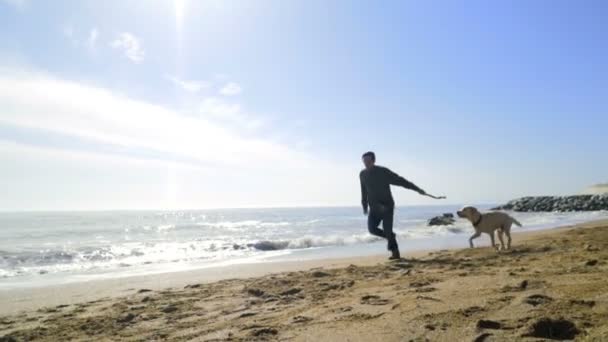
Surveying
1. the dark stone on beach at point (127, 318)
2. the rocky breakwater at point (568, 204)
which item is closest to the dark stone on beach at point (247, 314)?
the dark stone on beach at point (127, 318)

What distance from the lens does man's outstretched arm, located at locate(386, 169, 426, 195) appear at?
7355 millimetres

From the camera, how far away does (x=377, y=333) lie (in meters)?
2.67

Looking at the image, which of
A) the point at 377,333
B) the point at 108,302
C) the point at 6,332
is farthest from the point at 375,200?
the point at 6,332

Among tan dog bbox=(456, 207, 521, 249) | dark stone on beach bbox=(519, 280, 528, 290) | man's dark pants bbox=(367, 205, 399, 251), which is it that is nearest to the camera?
dark stone on beach bbox=(519, 280, 528, 290)

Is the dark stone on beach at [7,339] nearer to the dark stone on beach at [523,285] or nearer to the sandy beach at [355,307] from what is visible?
the sandy beach at [355,307]

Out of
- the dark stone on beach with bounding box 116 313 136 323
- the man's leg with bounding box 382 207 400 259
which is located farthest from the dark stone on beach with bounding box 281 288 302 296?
the man's leg with bounding box 382 207 400 259

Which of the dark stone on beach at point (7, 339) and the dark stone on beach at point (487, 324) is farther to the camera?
the dark stone on beach at point (7, 339)

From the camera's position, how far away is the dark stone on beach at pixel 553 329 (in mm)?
2344

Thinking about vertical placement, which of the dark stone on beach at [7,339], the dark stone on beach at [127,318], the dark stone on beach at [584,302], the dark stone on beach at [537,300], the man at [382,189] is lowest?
the dark stone on beach at [7,339]

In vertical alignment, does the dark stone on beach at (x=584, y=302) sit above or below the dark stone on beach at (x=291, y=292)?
above

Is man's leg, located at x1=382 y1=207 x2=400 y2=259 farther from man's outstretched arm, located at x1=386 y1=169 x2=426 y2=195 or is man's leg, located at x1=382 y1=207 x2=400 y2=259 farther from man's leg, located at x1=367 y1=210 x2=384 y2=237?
man's outstretched arm, located at x1=386 y1=169 x2=426 y2=195

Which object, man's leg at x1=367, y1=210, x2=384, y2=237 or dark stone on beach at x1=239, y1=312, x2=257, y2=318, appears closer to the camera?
dark stone on beach at x1=239, y1=312, x2=257, y2=318

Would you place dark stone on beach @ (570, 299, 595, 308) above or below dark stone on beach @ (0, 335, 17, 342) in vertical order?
above

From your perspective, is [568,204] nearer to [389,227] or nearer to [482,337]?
[389,227]
